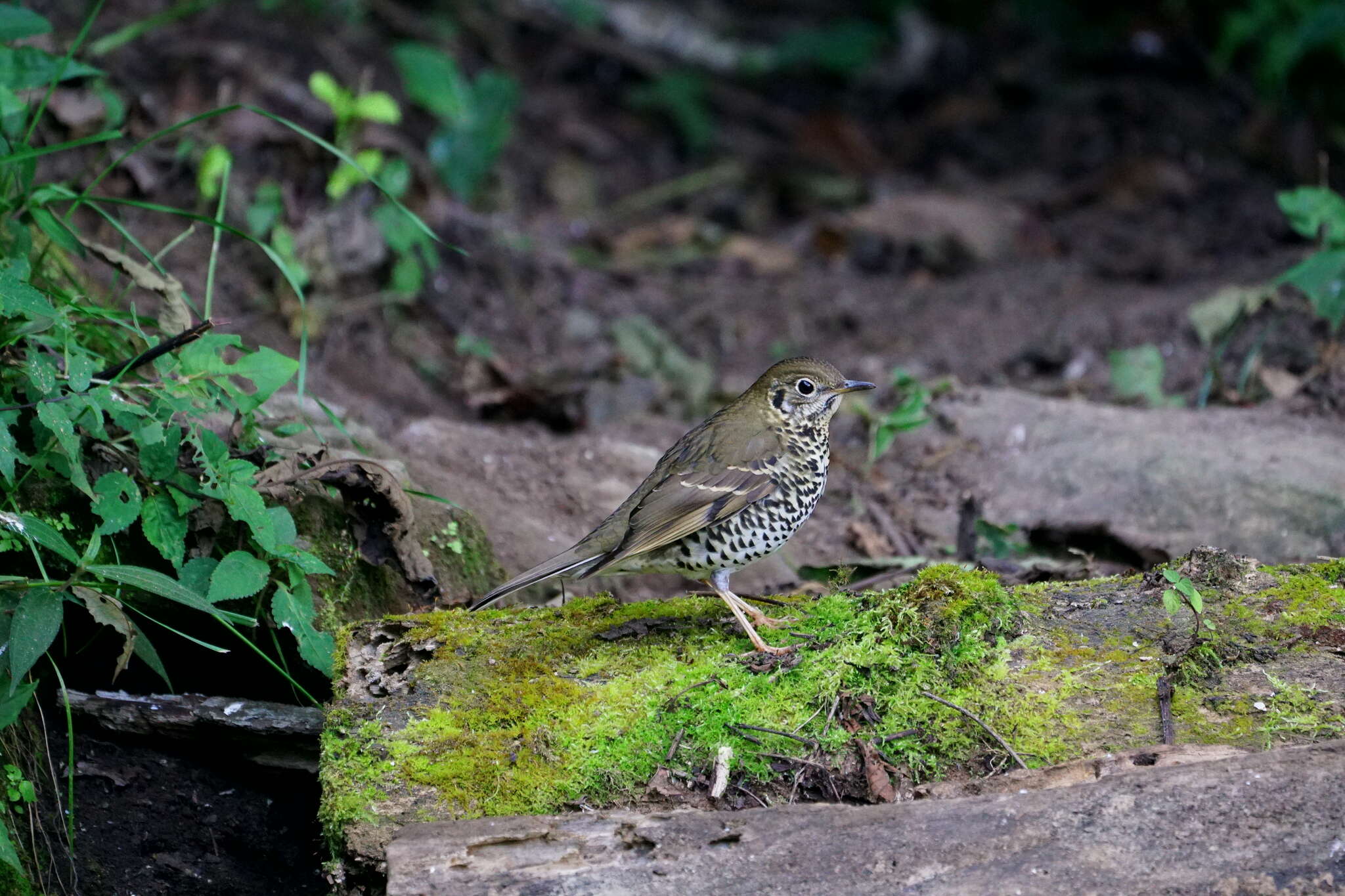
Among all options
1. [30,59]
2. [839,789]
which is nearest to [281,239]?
[30,59]

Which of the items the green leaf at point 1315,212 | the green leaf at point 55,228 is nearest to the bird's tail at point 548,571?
the green leaf at point 55,228

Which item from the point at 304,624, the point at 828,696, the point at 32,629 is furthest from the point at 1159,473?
the point at 32,629

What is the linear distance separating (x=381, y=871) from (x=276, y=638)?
1.04m

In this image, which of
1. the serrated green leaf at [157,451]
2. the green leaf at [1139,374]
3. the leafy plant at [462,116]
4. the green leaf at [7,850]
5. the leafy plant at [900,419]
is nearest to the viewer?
the green leaf at [7,850]

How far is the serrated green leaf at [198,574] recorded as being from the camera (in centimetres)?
358

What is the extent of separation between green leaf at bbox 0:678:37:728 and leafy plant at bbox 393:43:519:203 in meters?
6.41

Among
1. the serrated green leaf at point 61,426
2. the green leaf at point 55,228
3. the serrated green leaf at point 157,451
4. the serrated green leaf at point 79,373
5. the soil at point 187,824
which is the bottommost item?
the soil at point 187,824

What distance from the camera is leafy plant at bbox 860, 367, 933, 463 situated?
6152 millimetres

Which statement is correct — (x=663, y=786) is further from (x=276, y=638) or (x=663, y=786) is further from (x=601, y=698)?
(x=276, y=638)

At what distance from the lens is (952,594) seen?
3.49 metres

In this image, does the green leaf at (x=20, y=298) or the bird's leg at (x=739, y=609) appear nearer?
the green leaf at (x=20, y=298)

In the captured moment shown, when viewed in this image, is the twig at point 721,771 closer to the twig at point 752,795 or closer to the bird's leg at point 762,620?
the twig at point 752,795

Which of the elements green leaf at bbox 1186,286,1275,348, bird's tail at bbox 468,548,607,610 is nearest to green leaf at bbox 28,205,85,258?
bird's tail at bbox 468,548,607,610

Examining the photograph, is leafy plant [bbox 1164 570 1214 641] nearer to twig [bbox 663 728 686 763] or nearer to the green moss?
the green moss
